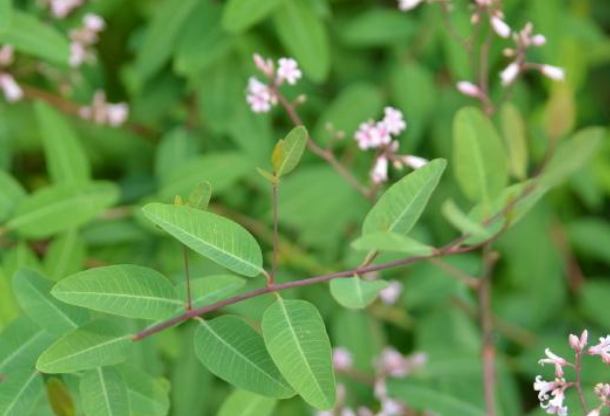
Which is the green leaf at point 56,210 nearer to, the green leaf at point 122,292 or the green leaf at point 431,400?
the green leaf at point 122,292

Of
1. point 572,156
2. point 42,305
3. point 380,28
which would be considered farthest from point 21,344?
point 380,28

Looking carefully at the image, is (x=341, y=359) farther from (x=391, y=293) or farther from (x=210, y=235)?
(x=210, y=235)

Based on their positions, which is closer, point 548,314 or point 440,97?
point 440,97

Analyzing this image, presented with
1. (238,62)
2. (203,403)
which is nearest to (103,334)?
(203,403)

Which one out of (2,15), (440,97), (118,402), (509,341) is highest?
(2,15)

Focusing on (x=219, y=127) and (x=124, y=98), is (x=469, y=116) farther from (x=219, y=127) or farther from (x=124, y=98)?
(x=124, y=98)
